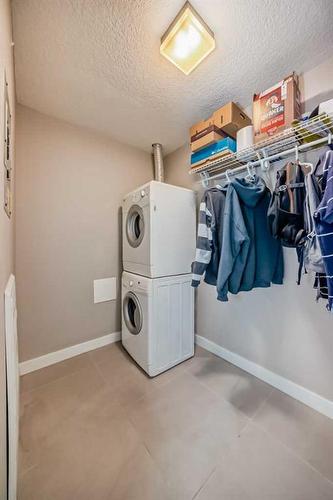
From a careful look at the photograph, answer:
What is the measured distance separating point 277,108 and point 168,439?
7.23 feet

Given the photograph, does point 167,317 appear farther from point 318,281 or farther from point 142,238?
point 318,281

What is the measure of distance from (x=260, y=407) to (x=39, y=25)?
275 centimetres

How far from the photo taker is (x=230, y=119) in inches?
59.6

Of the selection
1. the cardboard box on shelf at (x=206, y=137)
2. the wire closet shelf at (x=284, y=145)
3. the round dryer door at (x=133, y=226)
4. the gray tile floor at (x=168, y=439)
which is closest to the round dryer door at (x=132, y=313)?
the gray tile floor at (x=168, y=439)

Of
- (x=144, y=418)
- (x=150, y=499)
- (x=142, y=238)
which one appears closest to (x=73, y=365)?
(x=144, y=418)

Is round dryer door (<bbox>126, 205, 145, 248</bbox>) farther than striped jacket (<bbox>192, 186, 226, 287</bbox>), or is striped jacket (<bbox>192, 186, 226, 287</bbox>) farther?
round dryer door (<bbox>126, 205, 145, 248</bbox>)

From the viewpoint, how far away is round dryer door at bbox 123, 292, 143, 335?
175 cm

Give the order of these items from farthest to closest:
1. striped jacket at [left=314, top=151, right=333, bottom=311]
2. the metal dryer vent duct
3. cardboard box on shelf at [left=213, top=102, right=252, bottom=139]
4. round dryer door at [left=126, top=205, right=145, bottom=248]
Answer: the metal dryer vent duct
round dryer door at [left=126, top=205, right=145, bottom=248]
cardboard box on shelf at [left=213, top=102, right=252, bottom=139]
striped jacket at [left=314, top=151, right=333, bottom=311]

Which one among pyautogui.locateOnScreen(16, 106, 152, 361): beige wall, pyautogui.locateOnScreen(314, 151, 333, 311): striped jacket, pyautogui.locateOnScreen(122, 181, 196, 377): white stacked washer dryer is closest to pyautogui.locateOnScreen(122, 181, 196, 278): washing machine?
pyautogui.locateOnScreen(122, 181, 196, 377): white stacked washer dryer

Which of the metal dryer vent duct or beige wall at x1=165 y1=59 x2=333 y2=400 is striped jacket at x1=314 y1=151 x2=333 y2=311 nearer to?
beige wall at x1=165 y1=59 x2=333 y2=400

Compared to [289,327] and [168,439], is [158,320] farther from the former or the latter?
[289,327]

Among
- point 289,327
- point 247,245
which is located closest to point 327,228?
point 247,245

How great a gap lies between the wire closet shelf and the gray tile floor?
1692 millimetres

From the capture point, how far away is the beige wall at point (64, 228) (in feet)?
5.68
